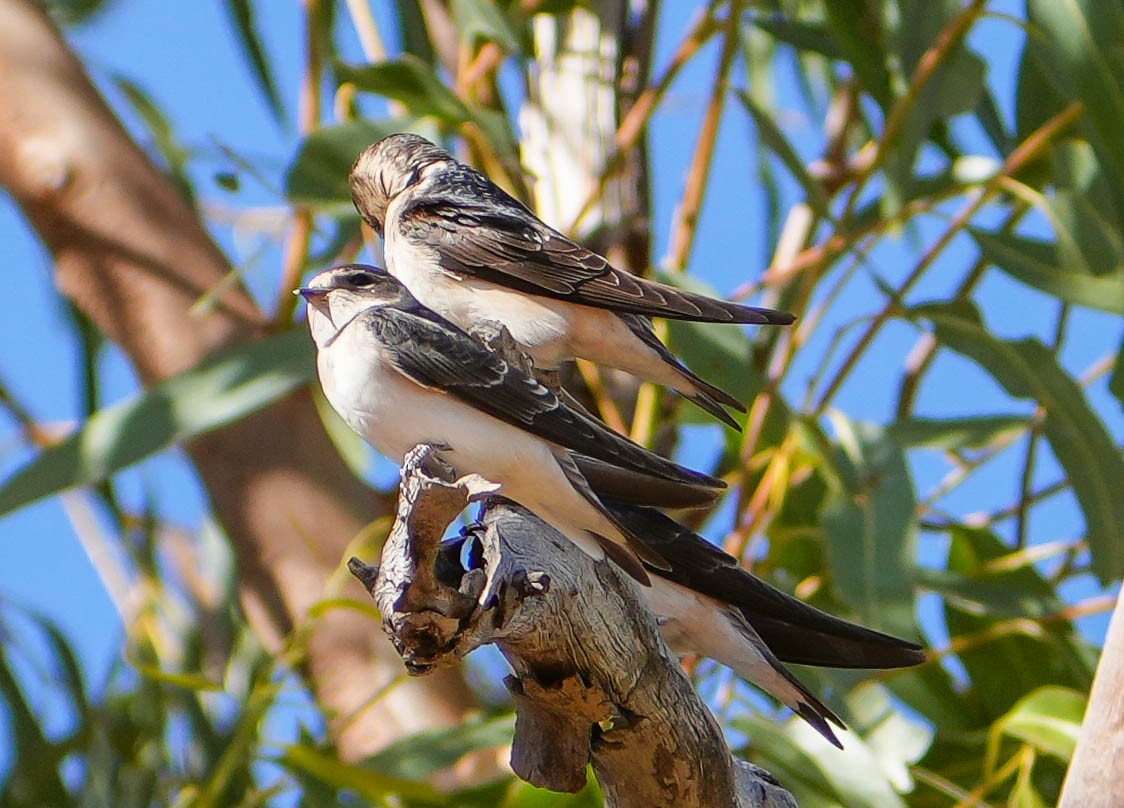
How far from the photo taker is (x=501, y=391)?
137 centimetres

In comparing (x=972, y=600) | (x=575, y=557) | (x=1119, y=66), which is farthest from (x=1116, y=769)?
(x=1119, y=66)

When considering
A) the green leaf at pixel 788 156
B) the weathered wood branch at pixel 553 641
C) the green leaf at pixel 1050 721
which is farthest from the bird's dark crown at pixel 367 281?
the green leaf at pixel 1050 721

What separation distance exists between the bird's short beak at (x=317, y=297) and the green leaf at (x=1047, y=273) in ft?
3.40

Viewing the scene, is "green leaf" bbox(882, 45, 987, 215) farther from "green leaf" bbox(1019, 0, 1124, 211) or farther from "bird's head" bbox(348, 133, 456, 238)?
"bird's head" bbox(348, 133, 456, 238)

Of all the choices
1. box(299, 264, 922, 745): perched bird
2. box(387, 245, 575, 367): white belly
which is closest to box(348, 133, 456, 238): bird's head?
box(387, 245, 575, 367): white belly

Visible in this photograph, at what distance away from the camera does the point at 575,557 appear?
1.38m

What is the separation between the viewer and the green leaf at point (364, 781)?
6.46 feet

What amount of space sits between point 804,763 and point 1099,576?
17.6 inches

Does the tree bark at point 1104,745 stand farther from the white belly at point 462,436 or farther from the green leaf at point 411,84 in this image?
the green leaf at point 411,84

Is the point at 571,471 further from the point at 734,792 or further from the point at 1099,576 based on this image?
the point at 1099,576

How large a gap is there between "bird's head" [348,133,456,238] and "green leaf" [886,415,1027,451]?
81 cm

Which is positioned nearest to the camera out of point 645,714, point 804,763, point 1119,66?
point 645,714

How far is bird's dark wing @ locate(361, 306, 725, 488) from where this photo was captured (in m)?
1.37

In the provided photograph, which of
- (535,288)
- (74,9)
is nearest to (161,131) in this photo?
(74,9)
